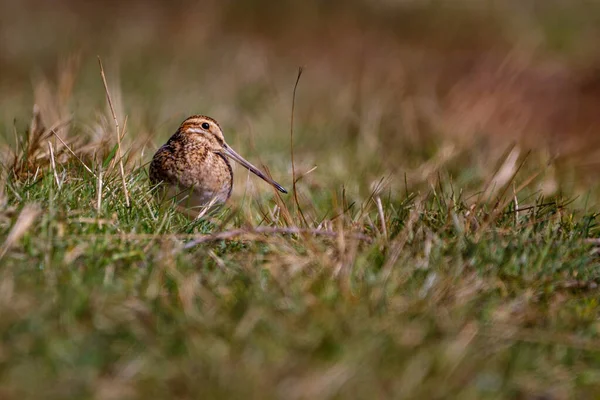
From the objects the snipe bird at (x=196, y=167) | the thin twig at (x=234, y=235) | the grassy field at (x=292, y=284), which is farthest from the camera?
the snipe bird at (x=196, y=167)

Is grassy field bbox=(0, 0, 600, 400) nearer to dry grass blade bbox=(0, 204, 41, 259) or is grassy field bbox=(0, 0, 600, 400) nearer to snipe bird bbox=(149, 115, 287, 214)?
dry grass blade bbox=(0, 204, 41, 259)

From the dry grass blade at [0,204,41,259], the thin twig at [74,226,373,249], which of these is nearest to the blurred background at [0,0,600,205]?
the thin twig at [74,226,373,249]

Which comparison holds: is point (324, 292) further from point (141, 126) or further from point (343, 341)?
point (141, 126)

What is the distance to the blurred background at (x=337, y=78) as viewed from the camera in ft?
19.8

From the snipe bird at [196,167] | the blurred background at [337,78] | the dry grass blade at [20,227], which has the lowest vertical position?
the blurred background at [337,78]

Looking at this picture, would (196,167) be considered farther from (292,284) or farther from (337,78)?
(337,78)

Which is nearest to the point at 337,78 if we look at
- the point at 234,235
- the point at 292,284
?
the point at 234,235

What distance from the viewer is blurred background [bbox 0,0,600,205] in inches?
238

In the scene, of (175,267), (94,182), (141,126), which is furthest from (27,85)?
(175,267)

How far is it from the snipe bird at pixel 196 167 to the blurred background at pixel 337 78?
0.46 ft

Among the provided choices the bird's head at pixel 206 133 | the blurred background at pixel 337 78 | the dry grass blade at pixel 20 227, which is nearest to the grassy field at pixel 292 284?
the dry grass blade at pixel 20 227

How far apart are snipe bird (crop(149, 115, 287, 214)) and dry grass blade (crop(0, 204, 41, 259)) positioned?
895 millimetres

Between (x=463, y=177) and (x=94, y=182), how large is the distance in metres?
2.59

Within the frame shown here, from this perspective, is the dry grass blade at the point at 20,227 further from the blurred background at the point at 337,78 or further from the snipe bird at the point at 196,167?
the blurred background at the point at 337,78
